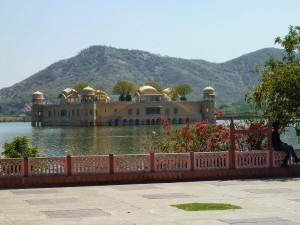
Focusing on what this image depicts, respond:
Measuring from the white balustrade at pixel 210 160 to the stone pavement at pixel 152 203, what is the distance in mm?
700

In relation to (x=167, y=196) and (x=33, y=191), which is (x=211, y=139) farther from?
(x=33, y=191)

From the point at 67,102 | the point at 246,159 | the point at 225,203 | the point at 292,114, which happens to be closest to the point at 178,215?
the point at 225,203

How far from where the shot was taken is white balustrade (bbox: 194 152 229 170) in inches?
606

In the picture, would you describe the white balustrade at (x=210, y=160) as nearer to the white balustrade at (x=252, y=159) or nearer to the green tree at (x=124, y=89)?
the white balustrade at (x=252, y=159)

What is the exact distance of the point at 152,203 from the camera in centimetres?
1107

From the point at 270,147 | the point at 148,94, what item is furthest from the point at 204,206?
the point at 148,94

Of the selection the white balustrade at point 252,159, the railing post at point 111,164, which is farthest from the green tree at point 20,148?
the white balustrade at point 252,159

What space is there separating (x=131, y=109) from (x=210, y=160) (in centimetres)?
11513

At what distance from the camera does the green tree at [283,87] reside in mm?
16719

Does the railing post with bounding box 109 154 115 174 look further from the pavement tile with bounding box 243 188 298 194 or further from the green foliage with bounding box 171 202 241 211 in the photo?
the green foliage with bounding box 171 202 241 211

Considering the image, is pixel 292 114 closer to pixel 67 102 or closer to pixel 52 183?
pixel 52 183

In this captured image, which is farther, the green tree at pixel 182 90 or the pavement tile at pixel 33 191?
the green tree at pixel 182 90

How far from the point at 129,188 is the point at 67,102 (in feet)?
405

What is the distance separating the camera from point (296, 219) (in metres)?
9.34
